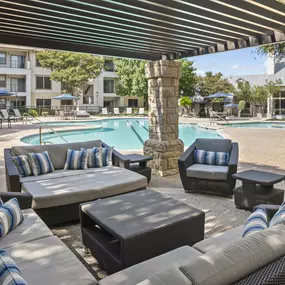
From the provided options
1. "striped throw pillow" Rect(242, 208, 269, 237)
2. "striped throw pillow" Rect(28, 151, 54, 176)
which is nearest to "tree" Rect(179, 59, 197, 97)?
"striped throw pillow" Rect(28, 151, 54, 176)

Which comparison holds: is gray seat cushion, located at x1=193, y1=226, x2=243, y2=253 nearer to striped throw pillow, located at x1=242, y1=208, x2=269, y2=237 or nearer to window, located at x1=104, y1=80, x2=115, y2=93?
striped throw pillow, located at x1=242, y1=208, x2=269, y2=237

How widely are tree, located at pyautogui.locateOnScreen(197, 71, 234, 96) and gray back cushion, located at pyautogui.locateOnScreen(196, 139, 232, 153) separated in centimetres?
2439

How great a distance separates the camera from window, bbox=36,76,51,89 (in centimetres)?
2894

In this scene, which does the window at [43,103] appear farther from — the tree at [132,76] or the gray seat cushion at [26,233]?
the gray seat cushion at [26,233]

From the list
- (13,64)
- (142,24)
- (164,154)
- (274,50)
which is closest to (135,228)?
(142,24)

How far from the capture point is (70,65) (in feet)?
83.1

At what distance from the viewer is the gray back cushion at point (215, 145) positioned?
17.8 feet

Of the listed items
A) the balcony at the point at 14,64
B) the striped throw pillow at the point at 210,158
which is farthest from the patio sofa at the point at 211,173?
the balcony at the point at 14,64

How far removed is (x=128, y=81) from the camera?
28906mm

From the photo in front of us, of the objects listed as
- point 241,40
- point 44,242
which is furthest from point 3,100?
point 44,242

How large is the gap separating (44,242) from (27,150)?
8.68ft

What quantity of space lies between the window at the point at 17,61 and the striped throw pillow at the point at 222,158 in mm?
26693

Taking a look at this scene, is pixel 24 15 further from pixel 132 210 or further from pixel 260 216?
pixel 260 216

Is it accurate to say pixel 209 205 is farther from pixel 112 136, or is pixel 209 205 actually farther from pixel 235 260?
pixel 112 136
